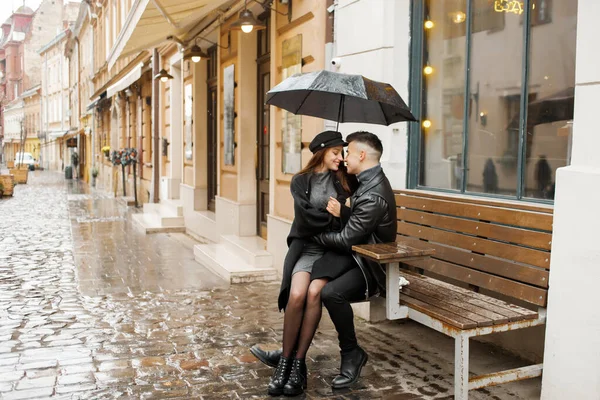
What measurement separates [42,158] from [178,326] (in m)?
66.0

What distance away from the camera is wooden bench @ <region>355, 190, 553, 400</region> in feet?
12.1

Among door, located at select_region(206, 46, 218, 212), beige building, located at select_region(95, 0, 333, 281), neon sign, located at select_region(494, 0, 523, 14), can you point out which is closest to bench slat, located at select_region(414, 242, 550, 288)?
neon sign, located at select_region(494, 0, 523, 14)

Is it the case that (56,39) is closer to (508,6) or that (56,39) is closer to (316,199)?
(508,6)

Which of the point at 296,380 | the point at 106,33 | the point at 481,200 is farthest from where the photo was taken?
the point at 106,33

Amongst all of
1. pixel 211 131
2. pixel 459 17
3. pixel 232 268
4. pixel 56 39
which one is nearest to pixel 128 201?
pixel 211 131

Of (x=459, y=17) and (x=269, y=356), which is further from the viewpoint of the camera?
(x=459, y=17)

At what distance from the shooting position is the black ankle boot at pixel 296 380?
4008 mm

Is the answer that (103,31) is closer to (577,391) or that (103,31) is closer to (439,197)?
(439,197)

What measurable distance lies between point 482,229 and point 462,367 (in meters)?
1.15

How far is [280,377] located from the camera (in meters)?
4.07

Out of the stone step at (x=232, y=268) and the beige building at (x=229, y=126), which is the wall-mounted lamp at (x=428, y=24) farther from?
the stone step at (x=232, y=268)

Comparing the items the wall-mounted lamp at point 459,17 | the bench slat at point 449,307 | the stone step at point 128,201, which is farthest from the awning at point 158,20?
the stone step at point 128,201

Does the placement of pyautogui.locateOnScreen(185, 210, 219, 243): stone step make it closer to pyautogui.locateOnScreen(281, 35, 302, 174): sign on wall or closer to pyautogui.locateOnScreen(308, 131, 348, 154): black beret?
pyautogui.locateOnScreen(281, 35, 302, 174): sign on wall

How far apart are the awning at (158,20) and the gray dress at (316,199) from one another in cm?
548
